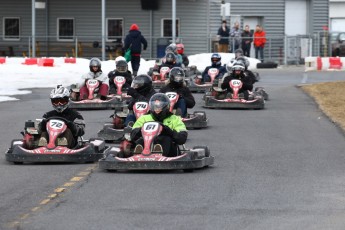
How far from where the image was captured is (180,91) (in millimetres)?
19016

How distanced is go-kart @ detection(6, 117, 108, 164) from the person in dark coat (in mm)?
4237

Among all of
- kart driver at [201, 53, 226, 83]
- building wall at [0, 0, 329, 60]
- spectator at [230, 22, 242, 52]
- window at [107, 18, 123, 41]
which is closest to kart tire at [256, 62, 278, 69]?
spectator at [230, 22, 242, 52]

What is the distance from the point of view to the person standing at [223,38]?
43.2 m

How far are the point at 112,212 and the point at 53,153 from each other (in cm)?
430

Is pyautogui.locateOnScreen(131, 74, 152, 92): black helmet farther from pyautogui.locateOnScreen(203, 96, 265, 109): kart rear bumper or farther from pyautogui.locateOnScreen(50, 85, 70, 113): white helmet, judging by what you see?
pyautogui.locateOnScreen(203, 96, 265, 109): kart rear bumper

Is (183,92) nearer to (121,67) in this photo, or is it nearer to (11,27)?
(121,67)

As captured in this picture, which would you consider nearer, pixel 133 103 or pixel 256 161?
pixel 256 161

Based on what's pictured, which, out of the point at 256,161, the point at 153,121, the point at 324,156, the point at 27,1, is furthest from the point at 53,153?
the point at 27,1

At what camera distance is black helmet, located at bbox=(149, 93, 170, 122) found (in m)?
14.0

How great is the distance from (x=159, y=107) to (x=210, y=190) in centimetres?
250

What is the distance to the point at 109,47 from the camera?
149ft

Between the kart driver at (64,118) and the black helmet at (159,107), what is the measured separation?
1171 millimetres

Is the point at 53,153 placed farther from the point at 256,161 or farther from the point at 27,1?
the point at 27,1

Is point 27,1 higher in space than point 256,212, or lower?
higher
